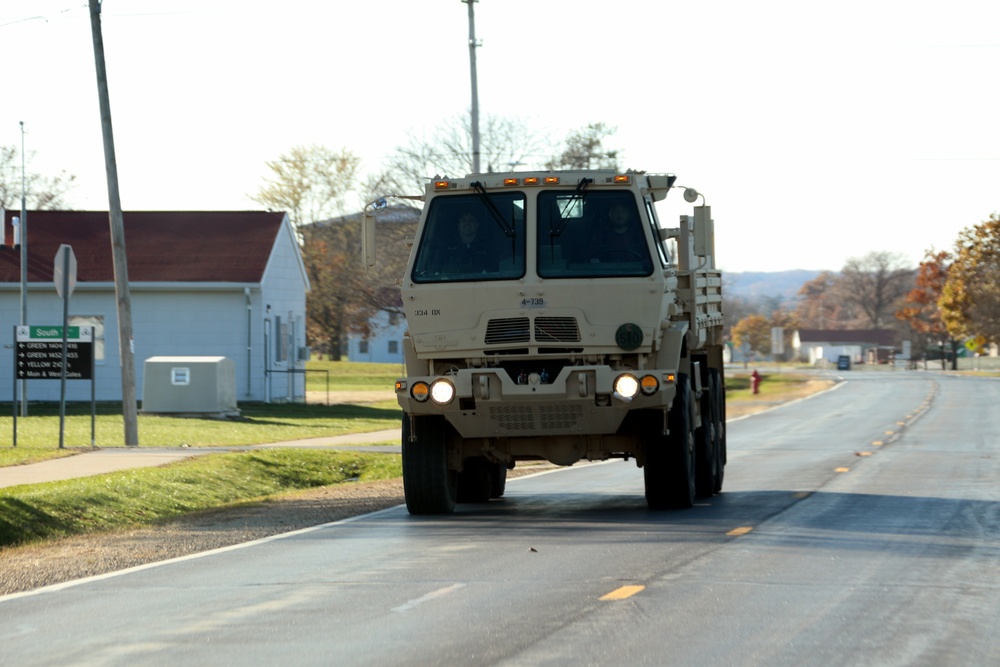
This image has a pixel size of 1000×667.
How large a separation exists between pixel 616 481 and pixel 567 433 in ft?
18.3

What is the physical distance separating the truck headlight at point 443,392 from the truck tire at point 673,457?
6.47 feet

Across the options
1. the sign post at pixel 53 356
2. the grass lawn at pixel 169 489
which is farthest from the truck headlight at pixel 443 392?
the sign post at pixel 53 356

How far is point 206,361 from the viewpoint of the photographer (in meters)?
33.0

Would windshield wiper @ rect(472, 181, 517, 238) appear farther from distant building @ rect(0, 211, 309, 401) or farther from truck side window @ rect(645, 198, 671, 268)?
distant building @ rect(0, 211, 309, 401)

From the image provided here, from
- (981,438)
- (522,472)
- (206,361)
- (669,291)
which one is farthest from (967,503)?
(206,361)

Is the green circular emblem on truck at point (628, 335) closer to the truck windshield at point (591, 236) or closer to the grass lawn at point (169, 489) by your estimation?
the truck windshield at point (591, 236)

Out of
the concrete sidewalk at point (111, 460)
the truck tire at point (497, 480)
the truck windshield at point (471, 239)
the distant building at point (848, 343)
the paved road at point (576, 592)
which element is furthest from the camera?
the distant building at point (848, 343)

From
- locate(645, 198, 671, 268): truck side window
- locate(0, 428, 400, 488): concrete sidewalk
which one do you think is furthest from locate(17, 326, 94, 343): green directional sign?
locate(645, 198, 671, 268): truck side window

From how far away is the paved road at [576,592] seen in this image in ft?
25.2

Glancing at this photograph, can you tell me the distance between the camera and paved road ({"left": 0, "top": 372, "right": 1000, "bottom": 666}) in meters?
Result: 7.67

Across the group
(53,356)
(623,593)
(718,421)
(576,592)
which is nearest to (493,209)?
(718,421)

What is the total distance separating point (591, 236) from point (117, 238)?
1260cm

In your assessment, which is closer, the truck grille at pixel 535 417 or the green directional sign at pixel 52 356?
the truck grille at pixel 535 417

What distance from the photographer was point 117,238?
24.6 m
